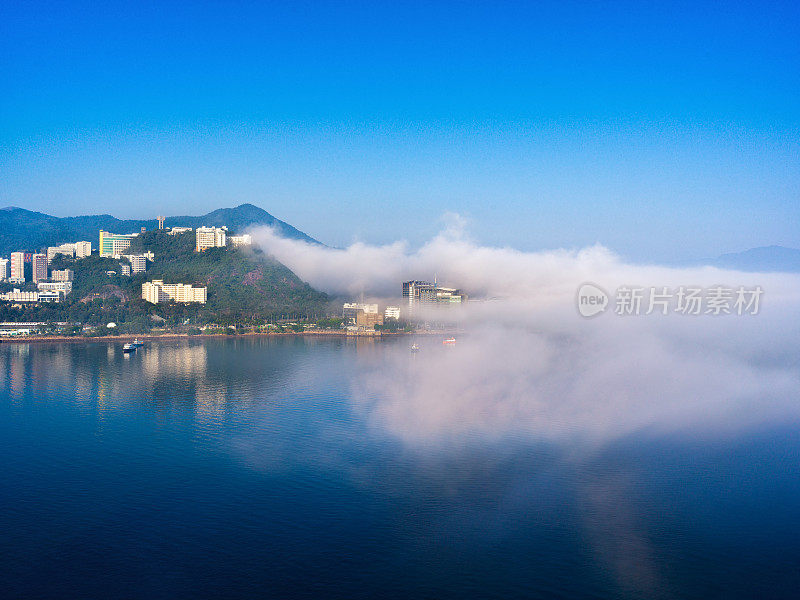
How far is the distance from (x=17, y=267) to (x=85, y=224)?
24.4 meters

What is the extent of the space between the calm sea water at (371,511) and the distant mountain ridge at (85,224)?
125 feet

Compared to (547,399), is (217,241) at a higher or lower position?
higher

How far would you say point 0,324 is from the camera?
21656 millimetres

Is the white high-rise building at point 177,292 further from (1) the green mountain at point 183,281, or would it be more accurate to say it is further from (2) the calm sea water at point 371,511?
(2) the calm sea water at point 371,511

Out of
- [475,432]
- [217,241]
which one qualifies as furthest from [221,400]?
[217,241]

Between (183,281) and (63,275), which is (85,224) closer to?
(63,275)

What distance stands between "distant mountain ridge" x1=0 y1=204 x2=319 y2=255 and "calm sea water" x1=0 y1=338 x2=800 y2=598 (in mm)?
38027

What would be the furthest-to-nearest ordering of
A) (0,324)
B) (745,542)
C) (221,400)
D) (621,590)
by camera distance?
(0,324), (221,400), (745,542), (621,590)

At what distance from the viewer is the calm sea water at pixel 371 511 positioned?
4352 mm

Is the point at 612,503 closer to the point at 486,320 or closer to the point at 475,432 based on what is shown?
the point at 475,432

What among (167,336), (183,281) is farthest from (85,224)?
(167,336)

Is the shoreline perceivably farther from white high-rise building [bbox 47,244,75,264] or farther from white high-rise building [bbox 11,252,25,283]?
white high-rise building [bbox 11,252,25,283]

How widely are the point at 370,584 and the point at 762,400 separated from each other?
7156 mm

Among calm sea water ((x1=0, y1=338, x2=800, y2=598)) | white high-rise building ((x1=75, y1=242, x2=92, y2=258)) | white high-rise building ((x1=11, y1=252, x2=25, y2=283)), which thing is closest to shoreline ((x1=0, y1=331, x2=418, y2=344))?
calm sea water ((x1=0, y1=338, x2=800, y2=598))
